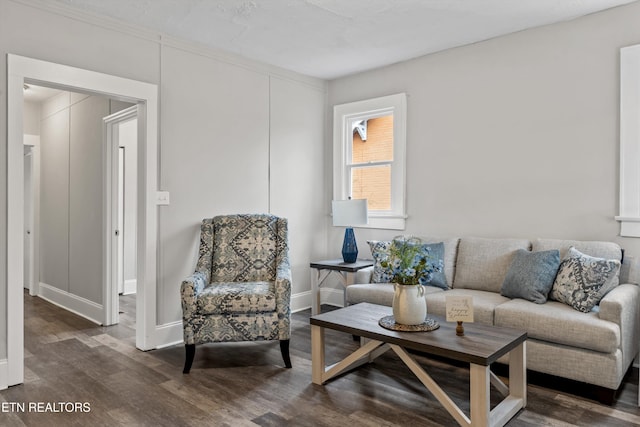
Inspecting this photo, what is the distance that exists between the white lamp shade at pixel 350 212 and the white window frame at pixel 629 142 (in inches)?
81.2

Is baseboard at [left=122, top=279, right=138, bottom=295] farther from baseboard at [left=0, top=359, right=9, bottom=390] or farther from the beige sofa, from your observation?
the beige sofa

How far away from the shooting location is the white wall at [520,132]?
3252mm

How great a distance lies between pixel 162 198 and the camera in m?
3.62

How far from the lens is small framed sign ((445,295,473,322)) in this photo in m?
2.38

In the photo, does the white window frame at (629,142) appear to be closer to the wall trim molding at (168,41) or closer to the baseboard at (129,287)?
the wall trim molding at (168,41)

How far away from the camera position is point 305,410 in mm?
2461

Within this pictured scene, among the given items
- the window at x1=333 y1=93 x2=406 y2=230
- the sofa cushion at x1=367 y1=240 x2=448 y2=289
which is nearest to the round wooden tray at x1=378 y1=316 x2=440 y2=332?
the sofa cushion at x1=367 y1=240 x2=448 y2=289

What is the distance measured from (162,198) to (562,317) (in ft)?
9.95

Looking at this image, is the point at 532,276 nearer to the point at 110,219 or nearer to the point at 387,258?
the point at 387,258

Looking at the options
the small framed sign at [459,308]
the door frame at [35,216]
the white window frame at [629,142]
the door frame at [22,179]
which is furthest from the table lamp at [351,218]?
the door frame at [35,216]

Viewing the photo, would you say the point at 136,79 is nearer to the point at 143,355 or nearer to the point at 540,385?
the point at 143,355

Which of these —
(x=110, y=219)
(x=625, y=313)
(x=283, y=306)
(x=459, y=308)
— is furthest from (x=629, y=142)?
(x=110, y=219)

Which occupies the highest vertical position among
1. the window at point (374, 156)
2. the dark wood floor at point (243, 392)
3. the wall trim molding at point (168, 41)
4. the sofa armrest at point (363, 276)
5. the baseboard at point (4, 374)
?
the wall trim molding at point (168, 41)

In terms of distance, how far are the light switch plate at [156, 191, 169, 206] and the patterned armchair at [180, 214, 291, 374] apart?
0.36 meters
